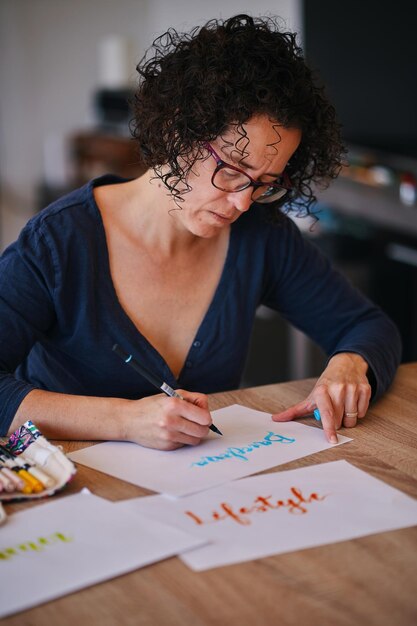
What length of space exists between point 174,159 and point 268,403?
424 mm

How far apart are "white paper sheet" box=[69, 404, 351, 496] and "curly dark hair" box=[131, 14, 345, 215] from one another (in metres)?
0.42

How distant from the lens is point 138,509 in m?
0.91

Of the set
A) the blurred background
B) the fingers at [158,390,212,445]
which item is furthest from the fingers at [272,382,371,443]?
the blurred background

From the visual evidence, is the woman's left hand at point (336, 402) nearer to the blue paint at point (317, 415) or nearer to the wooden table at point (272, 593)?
the blue paint at point (317, 415)

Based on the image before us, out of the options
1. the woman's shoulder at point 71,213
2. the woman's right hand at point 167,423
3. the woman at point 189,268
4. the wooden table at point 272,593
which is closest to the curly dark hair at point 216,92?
the woman at point 189,268

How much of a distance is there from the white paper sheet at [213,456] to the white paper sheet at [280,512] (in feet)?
0.11

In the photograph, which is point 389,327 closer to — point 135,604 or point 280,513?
point 280,513

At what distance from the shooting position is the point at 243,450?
1.09 m

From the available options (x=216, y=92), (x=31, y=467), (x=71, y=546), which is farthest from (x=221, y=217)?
(x=71, y=546)

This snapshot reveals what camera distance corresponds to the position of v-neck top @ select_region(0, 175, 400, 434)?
128 centimetres

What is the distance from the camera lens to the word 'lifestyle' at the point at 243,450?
3.45 ft

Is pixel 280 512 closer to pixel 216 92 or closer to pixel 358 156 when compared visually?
pixel 216 92

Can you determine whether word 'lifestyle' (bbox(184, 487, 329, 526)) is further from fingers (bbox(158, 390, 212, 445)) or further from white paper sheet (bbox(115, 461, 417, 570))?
fingers (bbox(158, 390, 212, 445))

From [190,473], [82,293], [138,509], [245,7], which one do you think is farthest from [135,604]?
[245,7]
